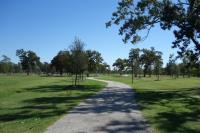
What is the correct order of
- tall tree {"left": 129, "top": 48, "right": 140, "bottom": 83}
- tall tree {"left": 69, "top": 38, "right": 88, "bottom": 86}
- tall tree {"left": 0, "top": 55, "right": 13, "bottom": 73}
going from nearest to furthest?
1. tall tree {"left": 69, "top": 38, "right": 88, "bottom": 86}
2. tall tree {"left": 129, "top": 48, "right": 140, "bottom": 83}
3. tall tree {"left": 0, "top": 55, "right": 13, "bottom": 73}

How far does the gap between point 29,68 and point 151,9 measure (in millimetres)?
125313

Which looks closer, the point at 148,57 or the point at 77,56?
the point at 77,56

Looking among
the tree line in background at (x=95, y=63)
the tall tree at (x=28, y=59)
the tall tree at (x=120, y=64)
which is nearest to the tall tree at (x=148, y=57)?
the tree line in background at (x=95, y=63)

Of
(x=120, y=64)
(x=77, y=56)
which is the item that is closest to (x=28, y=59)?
(x=120, y=64)

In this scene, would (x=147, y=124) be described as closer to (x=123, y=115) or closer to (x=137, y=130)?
(x=137, y=130)

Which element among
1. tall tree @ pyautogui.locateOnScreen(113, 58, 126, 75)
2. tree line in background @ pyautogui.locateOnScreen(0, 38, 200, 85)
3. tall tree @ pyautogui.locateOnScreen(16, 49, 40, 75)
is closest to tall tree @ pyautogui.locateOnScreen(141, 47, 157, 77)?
tree line in background @ pyautogui.locateOnScreen(0, 38, 200, 85)

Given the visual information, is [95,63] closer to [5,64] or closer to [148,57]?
[148,57]

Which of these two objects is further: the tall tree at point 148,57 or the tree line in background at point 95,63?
the tall tree at point 148,57

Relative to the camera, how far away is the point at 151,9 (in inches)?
1307

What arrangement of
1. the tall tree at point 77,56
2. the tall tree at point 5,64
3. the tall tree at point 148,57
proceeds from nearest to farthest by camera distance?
the tall tree at point 77,56, the tall tree at point 148,57, the tall tree at point 5,64

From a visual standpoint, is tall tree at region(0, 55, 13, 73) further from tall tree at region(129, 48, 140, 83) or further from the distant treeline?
tall tree at region(129, 48, 140, 83)

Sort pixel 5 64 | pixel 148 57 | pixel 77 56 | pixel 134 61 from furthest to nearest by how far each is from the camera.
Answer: pixel 5 64
pixel 148 57
pixel 134 61
pixel 77 56

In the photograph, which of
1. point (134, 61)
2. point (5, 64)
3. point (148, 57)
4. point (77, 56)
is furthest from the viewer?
point (5, 64)

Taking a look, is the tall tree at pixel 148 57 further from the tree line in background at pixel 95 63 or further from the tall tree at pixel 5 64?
the tall tree at pixel 5 64
